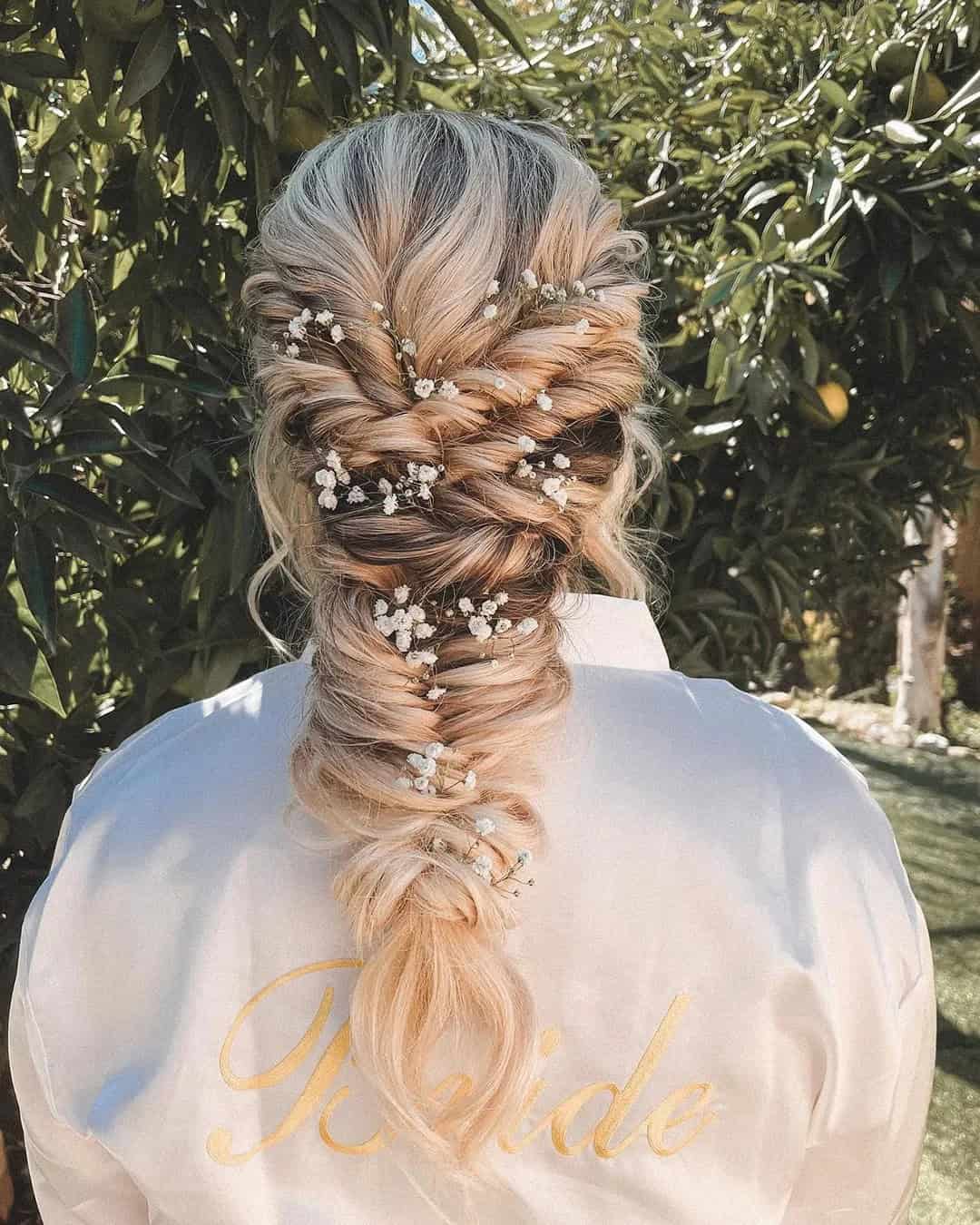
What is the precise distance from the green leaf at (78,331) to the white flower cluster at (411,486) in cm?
44

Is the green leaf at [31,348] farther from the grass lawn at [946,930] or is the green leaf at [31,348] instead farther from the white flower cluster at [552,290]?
the grass lawn at [946,930]

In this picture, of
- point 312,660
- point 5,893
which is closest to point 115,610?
point 5,893

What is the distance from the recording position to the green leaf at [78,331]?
966 mm

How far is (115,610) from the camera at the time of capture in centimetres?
125

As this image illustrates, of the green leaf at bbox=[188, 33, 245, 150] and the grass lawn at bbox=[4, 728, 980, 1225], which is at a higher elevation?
the green leaf at bbox=[188, 33, 245, 150]

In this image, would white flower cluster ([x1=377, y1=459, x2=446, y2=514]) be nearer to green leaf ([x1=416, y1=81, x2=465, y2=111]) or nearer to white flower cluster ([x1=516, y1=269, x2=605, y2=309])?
white flower cluster ([x1=516, y1=269, x2=605, y2=309])

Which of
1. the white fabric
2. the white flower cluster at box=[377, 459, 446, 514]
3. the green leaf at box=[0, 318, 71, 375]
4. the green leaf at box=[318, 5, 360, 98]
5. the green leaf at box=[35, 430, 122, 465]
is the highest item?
the green leaf at box=[318, 5, 360, 98]

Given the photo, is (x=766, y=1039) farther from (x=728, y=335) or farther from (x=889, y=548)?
(x=889, y=548)

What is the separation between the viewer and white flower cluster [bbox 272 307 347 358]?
633 millimetres

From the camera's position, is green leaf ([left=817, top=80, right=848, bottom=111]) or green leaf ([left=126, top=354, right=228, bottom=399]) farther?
green leaf ([left=817, top=80, right=848, bottom=111])

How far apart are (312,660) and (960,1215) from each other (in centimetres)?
198

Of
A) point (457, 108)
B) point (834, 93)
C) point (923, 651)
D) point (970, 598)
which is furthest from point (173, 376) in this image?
point (970, 598)

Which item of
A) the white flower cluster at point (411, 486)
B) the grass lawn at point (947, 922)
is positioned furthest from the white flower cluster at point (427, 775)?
the grass lawn at point (947, 922)

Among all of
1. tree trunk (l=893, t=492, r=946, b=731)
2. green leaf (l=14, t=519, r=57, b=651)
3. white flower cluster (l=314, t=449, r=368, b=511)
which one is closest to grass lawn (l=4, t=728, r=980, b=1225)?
tree trunk (l=893, t=492, r=946, b=731)
